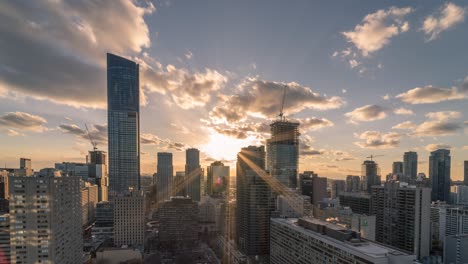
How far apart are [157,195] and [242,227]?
418 ft

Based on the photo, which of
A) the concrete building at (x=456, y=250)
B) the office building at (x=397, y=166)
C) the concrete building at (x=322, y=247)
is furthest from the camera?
the office building at (x=397, y=166)

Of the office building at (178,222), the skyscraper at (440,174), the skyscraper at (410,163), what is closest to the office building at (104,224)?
the office building at (178,222)

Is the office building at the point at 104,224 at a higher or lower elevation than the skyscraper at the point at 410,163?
lower

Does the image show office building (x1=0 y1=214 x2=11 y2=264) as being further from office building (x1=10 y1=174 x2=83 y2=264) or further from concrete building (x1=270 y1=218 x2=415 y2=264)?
concrete building (x1=270 y1=218 x2=415 y2=264)

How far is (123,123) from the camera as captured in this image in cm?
17875

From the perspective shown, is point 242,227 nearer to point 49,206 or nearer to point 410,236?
point 410,236

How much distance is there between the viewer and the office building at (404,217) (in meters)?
65.7

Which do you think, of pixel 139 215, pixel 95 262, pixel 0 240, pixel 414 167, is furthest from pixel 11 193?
pixel 414 167

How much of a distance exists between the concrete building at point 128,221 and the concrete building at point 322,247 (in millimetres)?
58960

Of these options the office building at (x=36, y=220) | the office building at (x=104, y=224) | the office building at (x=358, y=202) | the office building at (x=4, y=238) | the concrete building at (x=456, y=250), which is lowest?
the office building at (x=104, y=224)

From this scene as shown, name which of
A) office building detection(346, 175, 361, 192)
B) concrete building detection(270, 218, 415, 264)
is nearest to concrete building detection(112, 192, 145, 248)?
concrete building detection(270, 218, 415, 264)

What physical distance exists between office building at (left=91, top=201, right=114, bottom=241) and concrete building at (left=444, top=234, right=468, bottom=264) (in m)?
127

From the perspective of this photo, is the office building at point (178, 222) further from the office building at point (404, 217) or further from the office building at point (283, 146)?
the office building at point (283, 146)

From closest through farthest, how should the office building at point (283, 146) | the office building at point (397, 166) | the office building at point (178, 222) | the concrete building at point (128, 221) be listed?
the concrete building at point (128, 221) < the office building at point (178, 222) < the office building at point (283, 146) < the office building at point (397, 166)
